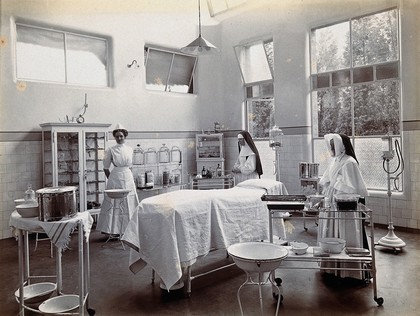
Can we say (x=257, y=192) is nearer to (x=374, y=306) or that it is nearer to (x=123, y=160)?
(x=374, y=306)

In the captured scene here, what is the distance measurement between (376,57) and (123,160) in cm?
524

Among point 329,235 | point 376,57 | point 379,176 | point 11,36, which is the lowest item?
point 329,235

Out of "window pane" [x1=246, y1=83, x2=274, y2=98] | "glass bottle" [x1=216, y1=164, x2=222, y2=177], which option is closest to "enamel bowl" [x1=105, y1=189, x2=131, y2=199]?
"glass bottle" [x1=216, y1=164, x2=222, y2=177]

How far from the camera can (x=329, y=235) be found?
14.3 feet

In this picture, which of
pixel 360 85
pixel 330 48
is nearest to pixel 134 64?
pixel 330 48

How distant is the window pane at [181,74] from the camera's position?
916cm

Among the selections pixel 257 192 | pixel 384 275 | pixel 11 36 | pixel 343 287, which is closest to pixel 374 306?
pixel 343 287

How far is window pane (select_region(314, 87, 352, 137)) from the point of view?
7.39 metres

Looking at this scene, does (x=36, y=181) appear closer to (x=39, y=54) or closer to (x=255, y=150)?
(x=39, y=54)

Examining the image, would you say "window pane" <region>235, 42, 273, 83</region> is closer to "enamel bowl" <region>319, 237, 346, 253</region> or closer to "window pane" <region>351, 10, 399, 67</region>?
"window pane" <region>351, 10, 399, 67</region>

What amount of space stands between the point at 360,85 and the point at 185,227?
5.16 m

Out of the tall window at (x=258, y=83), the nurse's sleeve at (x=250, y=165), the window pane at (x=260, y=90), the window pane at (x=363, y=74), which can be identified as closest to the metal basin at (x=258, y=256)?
the nurse's sleeve at (x=250, y=165)

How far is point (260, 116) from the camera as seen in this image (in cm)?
916

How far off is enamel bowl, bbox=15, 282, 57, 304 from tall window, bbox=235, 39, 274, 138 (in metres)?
6.38
